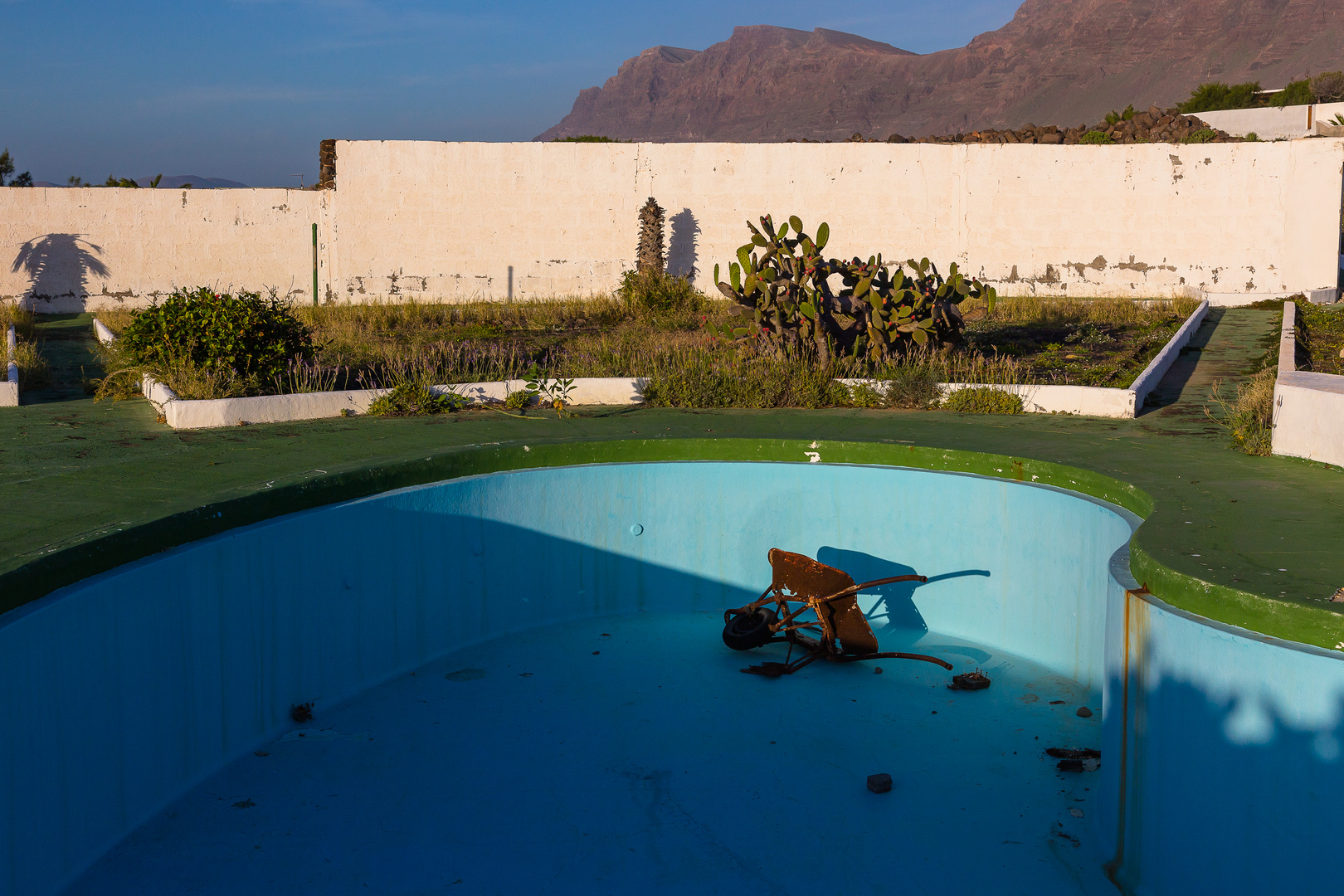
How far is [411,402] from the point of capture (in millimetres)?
9477

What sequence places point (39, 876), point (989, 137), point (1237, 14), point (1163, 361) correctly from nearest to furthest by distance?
point (39, 876) → point (1163, 361) → point (989, 137) → point (1237, 14)

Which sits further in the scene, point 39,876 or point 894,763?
point 894,763

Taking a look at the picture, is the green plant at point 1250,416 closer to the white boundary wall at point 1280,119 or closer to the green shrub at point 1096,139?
the green shrub at point 1096,139

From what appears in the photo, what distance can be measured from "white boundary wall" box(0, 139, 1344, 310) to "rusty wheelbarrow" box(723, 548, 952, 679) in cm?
1401

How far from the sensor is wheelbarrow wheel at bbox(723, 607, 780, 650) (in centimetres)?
678

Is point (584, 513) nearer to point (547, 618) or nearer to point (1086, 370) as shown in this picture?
point (547, 618)

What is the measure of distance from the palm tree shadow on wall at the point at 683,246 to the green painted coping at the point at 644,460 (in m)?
13.0

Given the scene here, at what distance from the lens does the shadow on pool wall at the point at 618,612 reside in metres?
3.79

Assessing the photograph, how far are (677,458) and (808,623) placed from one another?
1751 mm

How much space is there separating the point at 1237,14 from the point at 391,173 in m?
132

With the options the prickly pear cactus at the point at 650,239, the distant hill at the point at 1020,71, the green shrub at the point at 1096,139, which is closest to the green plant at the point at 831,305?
the prickly pear cactus at the point at 650,239

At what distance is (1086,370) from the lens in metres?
11.6

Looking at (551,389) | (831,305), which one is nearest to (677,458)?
(551,389)

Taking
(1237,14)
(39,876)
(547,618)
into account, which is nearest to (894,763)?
→ (547,618)
